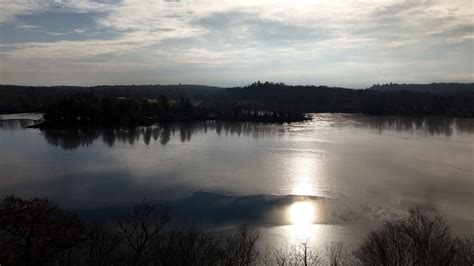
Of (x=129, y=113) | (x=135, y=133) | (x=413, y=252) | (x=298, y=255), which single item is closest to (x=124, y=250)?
(x=298, y=255)

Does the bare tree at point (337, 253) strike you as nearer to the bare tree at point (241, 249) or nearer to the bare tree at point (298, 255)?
the bare tree at point (298, 255)

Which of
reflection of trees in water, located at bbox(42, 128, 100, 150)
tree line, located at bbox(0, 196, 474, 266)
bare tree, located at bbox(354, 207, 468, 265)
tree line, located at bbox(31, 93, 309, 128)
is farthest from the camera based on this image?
tree line, located at bbox(31, 93, 309, 128)

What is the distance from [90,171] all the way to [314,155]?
7.78 meters

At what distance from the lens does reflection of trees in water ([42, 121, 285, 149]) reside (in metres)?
19.3

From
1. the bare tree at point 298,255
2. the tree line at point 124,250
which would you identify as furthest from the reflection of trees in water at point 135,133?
the tree line at point 124,250

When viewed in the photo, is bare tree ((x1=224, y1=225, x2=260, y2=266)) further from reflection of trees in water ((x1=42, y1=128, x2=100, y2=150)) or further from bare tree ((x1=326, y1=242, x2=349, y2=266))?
reflection of trees in water ((x1=42, y1=128, x2=100, y2=150))

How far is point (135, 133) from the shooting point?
2245 centimetres

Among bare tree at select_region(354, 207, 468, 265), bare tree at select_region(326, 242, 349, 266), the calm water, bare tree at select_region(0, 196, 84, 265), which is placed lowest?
bare tree at select_region(326, 242, 349, 266)

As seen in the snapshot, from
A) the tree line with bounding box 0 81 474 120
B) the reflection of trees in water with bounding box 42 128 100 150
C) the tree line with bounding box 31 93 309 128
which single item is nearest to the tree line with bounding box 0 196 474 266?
the reflection of trees in water with bounding box 42 128 100 150

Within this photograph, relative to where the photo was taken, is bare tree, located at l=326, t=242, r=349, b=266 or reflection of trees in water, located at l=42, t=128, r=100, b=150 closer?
bare tree, located at l=326, t=242, r=349, b=266

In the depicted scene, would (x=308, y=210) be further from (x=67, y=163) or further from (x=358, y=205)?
(x=67, y=163)

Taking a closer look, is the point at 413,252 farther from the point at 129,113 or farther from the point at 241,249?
the point at 129,113

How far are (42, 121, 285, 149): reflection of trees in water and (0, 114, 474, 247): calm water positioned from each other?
0.17m

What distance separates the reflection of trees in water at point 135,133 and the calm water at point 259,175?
0.57ft
